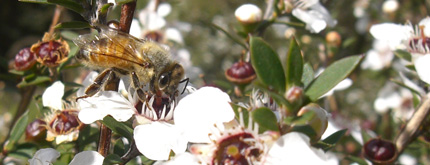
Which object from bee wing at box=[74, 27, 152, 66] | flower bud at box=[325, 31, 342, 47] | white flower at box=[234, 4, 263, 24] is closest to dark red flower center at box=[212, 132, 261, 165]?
bee wing at box=[74, 27, 152, 66]

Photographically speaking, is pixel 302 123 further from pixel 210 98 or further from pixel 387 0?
pixel 387 0

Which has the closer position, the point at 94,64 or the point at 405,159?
the point at 94,64

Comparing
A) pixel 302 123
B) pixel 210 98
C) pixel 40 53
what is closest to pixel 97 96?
pixel 210 98

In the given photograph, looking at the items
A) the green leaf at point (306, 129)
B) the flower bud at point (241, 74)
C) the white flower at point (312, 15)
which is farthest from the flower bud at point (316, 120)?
the white flower at point (312, 15)

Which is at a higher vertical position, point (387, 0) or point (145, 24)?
point (387, 0)

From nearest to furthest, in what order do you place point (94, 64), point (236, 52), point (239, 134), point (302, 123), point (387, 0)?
point (302, 123), point (239, 134), point (94, 64), point (387, 0), point (236, 52)

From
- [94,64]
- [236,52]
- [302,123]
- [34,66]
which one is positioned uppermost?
[302,123]

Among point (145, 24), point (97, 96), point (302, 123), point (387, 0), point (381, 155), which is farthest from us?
point (387, 0)

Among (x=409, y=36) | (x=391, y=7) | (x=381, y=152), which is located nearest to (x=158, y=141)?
(x=381, y=152)
